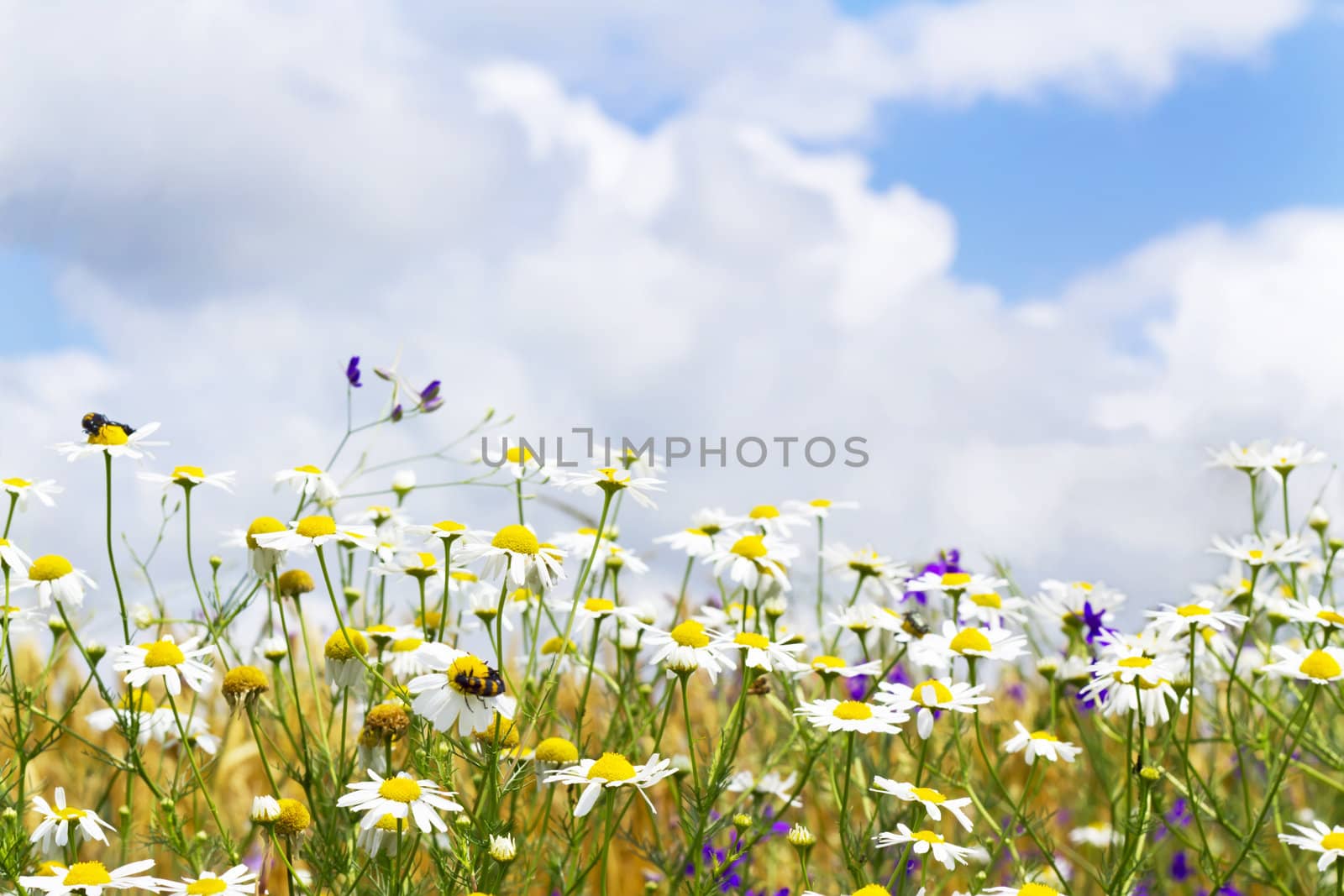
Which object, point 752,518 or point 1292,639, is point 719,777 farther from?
point 1292,639

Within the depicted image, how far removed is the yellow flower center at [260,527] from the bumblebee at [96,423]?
563 mm

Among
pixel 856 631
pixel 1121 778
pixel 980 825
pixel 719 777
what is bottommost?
pixel 980 825

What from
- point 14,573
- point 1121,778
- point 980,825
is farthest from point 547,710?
point 980,825

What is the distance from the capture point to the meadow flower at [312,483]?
11.5 ft

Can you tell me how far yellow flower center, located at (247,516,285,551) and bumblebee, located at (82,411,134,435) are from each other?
563 mm

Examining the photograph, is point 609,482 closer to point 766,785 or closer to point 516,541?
point 516,541

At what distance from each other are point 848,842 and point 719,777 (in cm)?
45

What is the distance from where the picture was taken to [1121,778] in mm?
4992

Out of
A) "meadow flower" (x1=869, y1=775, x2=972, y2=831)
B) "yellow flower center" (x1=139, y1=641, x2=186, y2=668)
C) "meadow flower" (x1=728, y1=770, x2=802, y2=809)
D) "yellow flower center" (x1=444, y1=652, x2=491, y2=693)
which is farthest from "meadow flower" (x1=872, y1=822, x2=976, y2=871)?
"yellow flower center" (x1=139, y1=641, x2=186, y2=668)

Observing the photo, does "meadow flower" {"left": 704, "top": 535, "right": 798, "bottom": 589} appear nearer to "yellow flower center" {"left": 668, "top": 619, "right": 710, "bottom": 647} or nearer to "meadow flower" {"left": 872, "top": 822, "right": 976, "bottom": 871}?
"yellow flower center" {"left": 668, "top": 619, "right": 710, "bottom": 647}

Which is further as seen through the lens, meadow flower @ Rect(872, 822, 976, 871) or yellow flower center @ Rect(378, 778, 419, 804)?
meadow flower @ Rect(872, 822, 976, 871)

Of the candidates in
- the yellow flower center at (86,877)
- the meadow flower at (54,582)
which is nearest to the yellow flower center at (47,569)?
the meadow flower at (54,582)

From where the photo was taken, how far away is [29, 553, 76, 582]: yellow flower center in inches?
135

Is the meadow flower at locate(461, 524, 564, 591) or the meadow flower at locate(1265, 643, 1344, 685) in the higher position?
the meadow flower at locate(461, 524, 564, 591)
